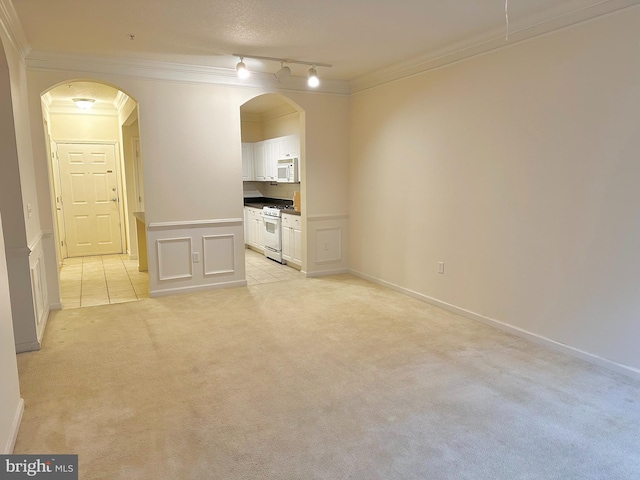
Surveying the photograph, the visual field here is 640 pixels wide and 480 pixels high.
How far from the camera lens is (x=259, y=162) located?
8.73m

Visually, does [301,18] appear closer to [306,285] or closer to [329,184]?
[329,184]

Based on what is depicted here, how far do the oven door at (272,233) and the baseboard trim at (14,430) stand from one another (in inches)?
185

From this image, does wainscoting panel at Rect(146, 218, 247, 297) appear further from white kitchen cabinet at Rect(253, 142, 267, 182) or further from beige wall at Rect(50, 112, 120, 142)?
beige wall at Rect(50, 112, 120, 142)

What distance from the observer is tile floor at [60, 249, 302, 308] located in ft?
17.2

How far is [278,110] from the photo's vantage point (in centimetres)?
812

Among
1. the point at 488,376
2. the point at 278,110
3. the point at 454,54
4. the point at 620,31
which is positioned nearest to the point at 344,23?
the point at 454,54

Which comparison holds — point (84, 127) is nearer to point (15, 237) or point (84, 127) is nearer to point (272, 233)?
point (272, 233)

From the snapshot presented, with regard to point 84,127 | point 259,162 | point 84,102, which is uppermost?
point 84,102

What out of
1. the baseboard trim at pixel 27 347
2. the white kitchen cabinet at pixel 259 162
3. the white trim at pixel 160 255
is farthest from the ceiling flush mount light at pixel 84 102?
the baseboard trim at pixel 27 347

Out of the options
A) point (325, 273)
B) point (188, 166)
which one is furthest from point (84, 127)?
point (325, 273)

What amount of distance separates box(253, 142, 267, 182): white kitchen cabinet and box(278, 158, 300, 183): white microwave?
0.96 metres

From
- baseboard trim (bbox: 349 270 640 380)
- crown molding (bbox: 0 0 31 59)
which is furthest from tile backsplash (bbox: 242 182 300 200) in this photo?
crown molding (bbox: 0 0 31 59)

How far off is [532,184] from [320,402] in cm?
245

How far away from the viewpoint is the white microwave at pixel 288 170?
23.6ft
